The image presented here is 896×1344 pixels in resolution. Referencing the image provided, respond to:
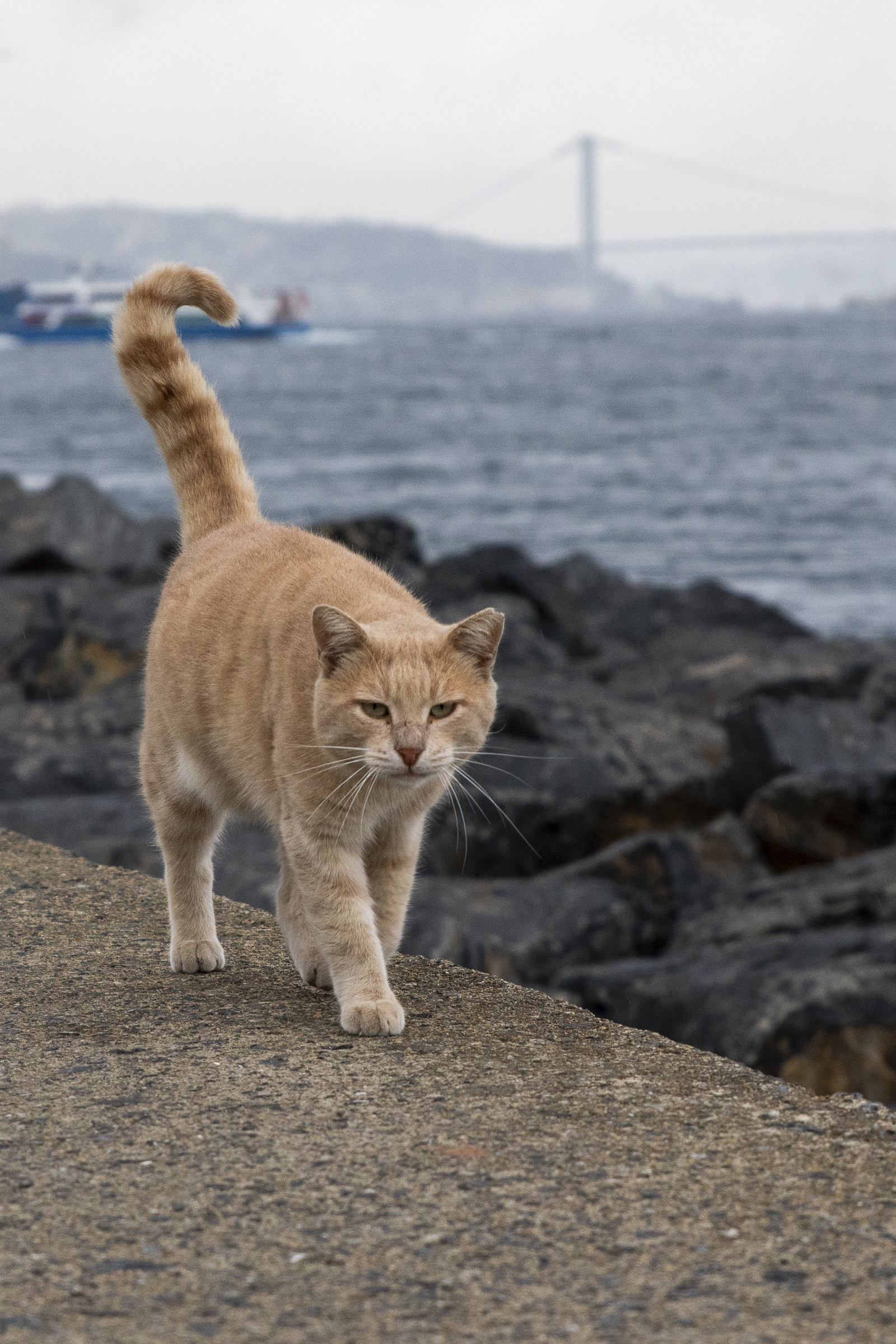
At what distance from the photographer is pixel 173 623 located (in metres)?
3.30

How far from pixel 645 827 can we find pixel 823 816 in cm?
74

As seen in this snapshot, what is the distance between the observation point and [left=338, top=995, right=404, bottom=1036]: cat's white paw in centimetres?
275

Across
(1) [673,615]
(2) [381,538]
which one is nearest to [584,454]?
(2) [381,538]

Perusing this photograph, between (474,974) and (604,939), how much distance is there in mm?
1959

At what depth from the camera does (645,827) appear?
6238mm

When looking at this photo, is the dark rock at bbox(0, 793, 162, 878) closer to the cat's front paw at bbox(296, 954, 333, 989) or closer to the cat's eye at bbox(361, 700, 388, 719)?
the cat's front paw at bbox(296, 954, 333, 989)

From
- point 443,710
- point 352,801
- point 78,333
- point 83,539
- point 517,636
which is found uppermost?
point 78,333

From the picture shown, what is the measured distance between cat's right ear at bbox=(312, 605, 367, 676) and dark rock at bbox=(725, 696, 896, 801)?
409 centimetres

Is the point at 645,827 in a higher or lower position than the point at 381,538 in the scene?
lower

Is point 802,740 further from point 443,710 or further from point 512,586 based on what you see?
point 512,586

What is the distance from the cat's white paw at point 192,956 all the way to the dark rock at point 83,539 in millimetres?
9125

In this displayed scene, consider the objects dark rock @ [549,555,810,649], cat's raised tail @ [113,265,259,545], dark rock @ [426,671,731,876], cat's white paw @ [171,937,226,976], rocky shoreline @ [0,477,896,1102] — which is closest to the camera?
cat's white paw @ [171,937,226,976]

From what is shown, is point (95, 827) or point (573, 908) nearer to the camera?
point (573, 908)

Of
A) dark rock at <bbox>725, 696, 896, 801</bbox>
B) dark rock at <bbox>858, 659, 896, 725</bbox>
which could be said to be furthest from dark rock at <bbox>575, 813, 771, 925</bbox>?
dark rock at <bbox>858, 659, 896, 725</bbox>
